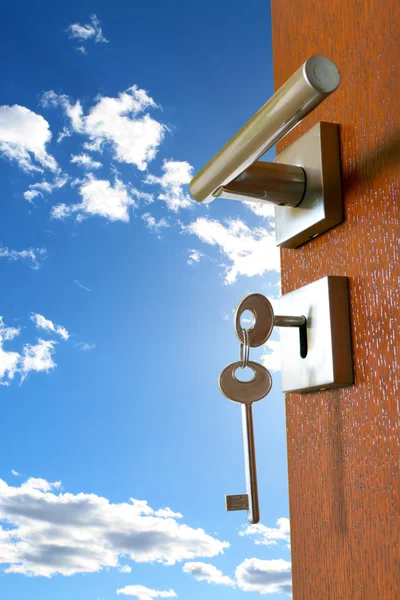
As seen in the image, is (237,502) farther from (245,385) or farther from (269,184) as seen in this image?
(269,184)

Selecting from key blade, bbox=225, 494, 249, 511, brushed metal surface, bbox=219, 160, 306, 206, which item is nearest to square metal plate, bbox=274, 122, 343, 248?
brushed metal surface, bbox=219, 160, 306, 206

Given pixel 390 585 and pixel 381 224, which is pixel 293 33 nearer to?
pixel 381 224

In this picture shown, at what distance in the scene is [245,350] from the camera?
0.39m

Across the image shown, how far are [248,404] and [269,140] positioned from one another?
0.53 feet

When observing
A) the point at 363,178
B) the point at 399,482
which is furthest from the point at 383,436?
the point at 363,178

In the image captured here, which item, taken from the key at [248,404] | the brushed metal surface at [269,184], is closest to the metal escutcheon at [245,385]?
the key at [248,404]

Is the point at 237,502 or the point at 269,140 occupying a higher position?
the point at 269,140

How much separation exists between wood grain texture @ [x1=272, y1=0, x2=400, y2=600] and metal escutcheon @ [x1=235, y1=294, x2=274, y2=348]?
3cm

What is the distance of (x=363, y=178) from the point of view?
330 millimetres

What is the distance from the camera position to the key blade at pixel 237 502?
1.26ft

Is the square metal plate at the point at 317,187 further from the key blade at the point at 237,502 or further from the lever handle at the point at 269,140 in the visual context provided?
the key blade at the point at 237,502

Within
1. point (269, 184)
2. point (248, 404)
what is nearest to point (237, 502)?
point (248, 404)

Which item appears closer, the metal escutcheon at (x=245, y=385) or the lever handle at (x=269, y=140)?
the lever handle at (x=269, y=140)

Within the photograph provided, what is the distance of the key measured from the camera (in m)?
0.37
